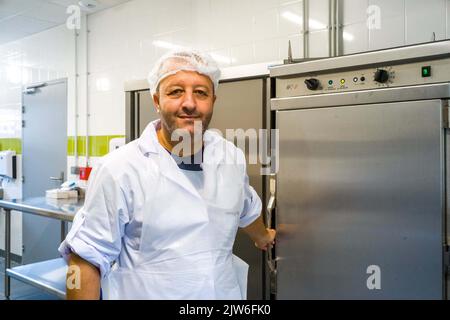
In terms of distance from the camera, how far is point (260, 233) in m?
1.50

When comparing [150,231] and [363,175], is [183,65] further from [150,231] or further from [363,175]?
[363,175]

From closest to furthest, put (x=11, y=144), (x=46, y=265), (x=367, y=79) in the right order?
(x=367, y=79)
(x=46, y=265)
(x=11, y=144)

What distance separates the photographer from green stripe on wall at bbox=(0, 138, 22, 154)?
4.28m

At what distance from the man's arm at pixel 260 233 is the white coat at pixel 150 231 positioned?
306 millimetres

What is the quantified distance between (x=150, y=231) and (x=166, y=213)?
0.21ft

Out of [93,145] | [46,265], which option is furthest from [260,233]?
[93,145]

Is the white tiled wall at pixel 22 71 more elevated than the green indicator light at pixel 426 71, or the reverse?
the white tiled wall at pixel 22 71

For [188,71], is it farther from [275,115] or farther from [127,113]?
[127,113]

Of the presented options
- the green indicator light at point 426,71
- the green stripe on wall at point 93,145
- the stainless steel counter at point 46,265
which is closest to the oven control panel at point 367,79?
the green indicator light at point 426,71

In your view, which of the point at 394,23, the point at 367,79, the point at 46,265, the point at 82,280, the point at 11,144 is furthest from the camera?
the point at 11,144

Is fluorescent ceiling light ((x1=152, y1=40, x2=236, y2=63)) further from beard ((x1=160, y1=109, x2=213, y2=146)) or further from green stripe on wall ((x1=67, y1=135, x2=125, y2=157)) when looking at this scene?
beard ((x1=160, y1=109, x2=213, y2=146))

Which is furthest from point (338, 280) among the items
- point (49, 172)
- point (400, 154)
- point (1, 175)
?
point (1, 175)

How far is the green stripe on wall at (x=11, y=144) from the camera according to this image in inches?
168

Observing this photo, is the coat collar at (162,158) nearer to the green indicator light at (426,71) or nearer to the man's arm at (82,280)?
the man's arm at (82,280)
